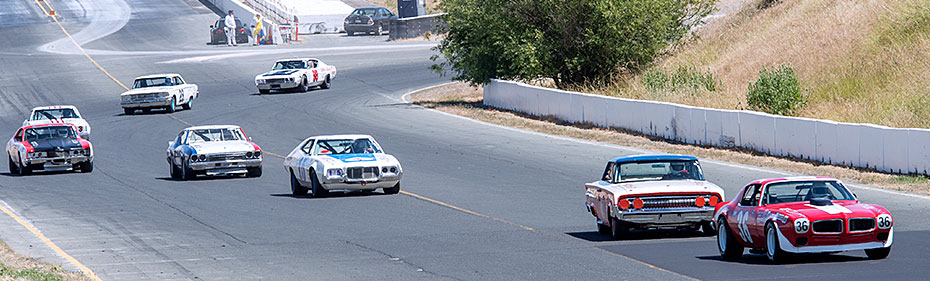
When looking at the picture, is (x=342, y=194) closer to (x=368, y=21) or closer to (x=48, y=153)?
(x=48, y=153)

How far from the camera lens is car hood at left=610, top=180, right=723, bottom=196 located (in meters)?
15.1

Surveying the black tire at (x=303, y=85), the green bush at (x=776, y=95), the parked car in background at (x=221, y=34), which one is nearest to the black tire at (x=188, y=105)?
the black tire at (x=303, y=85)

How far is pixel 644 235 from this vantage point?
16016 mm

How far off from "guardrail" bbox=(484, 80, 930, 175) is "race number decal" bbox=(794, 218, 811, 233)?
32.0 feet

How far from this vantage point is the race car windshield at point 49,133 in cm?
2781

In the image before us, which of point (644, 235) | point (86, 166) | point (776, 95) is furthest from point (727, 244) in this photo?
point (86, 166)

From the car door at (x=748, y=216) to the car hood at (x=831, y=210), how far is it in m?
0.35

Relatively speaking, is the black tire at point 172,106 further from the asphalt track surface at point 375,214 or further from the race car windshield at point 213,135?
the race car windshield at point 213,135

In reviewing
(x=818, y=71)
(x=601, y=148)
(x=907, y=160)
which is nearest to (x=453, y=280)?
(x=907, y=160)

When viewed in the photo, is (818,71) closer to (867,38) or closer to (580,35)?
(867,38)

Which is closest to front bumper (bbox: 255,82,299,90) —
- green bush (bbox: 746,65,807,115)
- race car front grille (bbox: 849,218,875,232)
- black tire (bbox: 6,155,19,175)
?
black tire (bbox: 6,155,19,175)

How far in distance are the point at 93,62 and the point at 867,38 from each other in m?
37.9

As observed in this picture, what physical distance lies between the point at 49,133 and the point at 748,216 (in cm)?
1985

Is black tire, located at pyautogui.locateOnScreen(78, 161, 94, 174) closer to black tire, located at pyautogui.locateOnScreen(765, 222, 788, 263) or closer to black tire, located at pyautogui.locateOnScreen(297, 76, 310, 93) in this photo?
black tire, located at pyautogui.locateOnScreen(765, 222, 788, 263)
